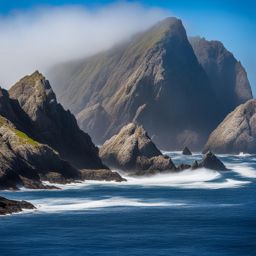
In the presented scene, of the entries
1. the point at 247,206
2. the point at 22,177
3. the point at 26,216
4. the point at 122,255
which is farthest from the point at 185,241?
the point at 22,177

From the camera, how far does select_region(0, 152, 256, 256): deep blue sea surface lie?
90.2m

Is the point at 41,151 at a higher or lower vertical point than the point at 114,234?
higher

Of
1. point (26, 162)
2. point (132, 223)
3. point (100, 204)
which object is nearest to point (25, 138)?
point (26, 162)

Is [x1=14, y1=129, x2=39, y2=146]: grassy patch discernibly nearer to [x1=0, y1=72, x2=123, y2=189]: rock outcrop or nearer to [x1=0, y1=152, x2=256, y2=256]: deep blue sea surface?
[x1=0, y1=72, x2=123, y2=189]: rock outcrop

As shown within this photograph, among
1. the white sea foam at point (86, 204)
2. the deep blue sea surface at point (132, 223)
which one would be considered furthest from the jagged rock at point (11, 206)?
the white sea foam at point (86, 204)

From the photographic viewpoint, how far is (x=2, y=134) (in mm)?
175500

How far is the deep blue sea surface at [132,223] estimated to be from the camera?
296ft

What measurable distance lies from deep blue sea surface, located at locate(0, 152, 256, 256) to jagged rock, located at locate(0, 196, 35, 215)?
2.13m

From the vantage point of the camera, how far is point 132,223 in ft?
359

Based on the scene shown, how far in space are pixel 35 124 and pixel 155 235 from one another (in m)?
104

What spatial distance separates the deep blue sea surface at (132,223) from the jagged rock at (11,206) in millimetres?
2127

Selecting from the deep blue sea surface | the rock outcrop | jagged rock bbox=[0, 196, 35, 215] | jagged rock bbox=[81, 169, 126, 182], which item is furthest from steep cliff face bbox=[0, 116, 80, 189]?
jagged rock bbox=[0, 196, 35, 215]

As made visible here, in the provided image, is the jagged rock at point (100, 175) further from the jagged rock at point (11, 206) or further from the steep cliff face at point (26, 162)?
the jagged rock at point (11, 206)

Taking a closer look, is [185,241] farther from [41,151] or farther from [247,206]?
[41,151]
